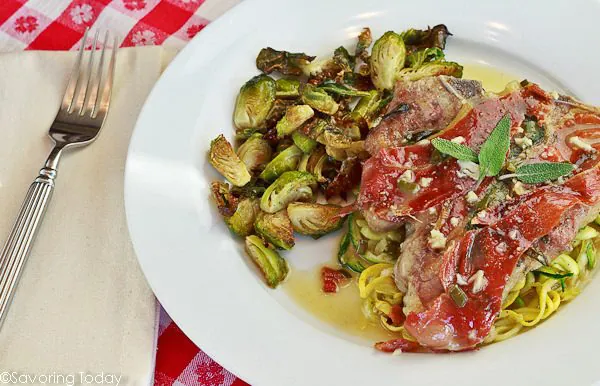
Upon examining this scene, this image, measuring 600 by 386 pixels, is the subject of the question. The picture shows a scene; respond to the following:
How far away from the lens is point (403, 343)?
4199 millimetres

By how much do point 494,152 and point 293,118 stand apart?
153 centimetres

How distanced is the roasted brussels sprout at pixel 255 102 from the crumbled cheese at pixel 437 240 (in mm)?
1737

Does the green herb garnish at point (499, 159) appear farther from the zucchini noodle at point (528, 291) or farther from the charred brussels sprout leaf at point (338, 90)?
the charred brussels sprout leaf at point (338, 90)

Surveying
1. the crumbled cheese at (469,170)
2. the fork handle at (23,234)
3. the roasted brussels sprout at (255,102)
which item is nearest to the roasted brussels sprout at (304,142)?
the roasted brussels sprout at (255,102)

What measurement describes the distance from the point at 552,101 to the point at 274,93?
209 centimetres

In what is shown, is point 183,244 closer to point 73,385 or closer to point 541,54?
point 73,385

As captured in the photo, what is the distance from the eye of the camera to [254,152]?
5055 mm

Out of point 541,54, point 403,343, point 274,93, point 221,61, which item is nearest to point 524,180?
point 403,343

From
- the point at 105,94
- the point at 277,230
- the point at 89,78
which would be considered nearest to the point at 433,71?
the point at 277,230

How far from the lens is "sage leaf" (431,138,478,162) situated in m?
4.30

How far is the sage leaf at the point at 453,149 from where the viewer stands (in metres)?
4.30

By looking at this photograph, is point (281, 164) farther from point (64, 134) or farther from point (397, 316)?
point (64, 134)

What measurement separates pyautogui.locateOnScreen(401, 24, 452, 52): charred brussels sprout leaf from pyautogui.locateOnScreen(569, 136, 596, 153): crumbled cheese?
151 centimetres

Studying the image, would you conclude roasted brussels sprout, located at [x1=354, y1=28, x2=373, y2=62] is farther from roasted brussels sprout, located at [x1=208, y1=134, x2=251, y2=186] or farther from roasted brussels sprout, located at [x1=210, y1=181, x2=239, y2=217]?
roasted brussels sprout, located at [x1=210, y1=181, x2=239, y2=217]
